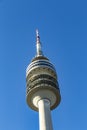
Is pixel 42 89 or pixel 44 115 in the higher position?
pixel 42 89

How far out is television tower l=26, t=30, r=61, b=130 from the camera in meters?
74.2

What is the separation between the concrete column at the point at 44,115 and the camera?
228 feet

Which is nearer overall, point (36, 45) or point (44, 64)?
point (44, 64)

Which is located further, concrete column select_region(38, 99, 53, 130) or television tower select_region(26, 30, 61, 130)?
television tower select_region(26, 30, 61, 130)

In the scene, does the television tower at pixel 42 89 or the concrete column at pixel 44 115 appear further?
the television tower at pixel 42 89

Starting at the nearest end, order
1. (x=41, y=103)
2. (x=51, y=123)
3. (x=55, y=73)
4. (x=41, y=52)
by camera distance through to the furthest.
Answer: (x=51, y=123) → (x=41, y=103) → (x=55, y=73) → (x=41, y=52)

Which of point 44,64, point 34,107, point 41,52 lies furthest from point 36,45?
point 34,107

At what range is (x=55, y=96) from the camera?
258 feet

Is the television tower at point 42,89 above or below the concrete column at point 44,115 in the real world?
above

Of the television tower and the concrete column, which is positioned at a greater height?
the television tower

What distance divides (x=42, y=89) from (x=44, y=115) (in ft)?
28.0

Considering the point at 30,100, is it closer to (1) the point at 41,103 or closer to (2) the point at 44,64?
(1) the point at 41,103

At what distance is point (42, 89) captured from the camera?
77.6m

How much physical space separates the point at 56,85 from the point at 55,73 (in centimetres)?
640
